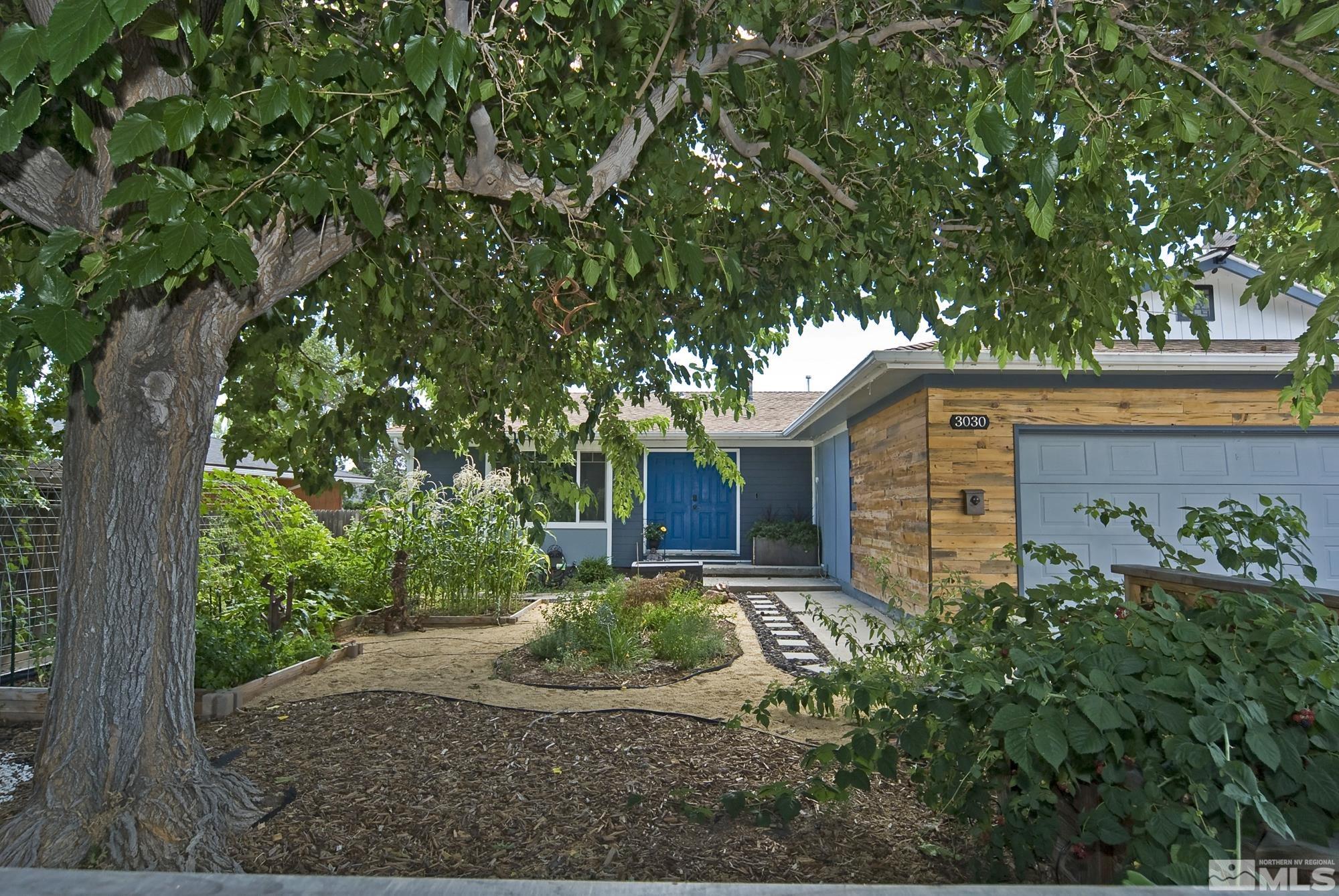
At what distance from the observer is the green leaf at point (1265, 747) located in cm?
171

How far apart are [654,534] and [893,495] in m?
5.51

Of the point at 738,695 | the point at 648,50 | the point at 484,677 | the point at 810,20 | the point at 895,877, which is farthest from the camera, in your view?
the point at 484,677

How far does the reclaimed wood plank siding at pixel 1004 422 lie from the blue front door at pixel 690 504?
23.6 ft

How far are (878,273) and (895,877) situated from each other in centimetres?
251

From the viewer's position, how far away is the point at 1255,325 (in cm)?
921

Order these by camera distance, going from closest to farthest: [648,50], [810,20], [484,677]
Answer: [648,50], [810,20], [484,677]

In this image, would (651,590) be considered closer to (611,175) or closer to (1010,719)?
(611,175)

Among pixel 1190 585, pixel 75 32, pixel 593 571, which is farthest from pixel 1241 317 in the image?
pixel 75 32

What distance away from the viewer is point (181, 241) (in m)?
1.75

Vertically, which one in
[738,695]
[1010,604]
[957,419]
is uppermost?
[957,419]

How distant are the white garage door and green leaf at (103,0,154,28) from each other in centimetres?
829

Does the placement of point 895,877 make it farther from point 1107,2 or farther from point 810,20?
point 810,20

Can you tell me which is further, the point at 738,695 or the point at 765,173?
the point at 738,695

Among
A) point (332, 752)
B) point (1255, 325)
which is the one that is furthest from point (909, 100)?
point (1255, 325)
